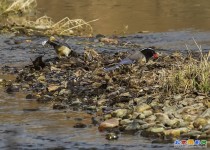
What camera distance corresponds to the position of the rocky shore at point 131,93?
697cm

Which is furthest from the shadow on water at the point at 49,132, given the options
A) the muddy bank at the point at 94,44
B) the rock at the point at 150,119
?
the muddy bank at the point at 94,44

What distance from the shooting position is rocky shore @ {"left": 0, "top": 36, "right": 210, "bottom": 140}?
6.97m

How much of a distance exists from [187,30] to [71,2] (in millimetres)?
9368

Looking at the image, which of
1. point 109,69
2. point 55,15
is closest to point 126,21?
point 55,15

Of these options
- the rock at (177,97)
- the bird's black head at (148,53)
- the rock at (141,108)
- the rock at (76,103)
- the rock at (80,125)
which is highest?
the bird's black head at (148,53)

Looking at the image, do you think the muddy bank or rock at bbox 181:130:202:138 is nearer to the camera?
rock at bbox 181:130:202:138

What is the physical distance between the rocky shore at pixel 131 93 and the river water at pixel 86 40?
251 millimetres

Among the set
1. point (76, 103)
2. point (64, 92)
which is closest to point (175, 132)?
point (76, 103)

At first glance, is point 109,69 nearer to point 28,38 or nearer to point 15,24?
point 28,38

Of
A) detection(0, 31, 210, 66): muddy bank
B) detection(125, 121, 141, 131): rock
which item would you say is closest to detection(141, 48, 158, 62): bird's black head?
detection(0, 31, 210, 66): muddy bank

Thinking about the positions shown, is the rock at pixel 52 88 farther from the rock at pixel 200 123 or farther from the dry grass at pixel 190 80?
the rock at pixel 200 123

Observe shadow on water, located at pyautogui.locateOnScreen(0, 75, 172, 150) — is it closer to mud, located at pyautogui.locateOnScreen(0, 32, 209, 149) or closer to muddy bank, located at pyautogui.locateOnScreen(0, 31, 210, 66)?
mud, located at pyautogui.locateOnScreen(0, 32, 209, 149)

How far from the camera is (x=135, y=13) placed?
67.1ft

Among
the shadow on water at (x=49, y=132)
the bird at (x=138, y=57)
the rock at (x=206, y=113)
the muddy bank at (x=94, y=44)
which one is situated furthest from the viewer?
the muddy bank at (x=94, y=44)
